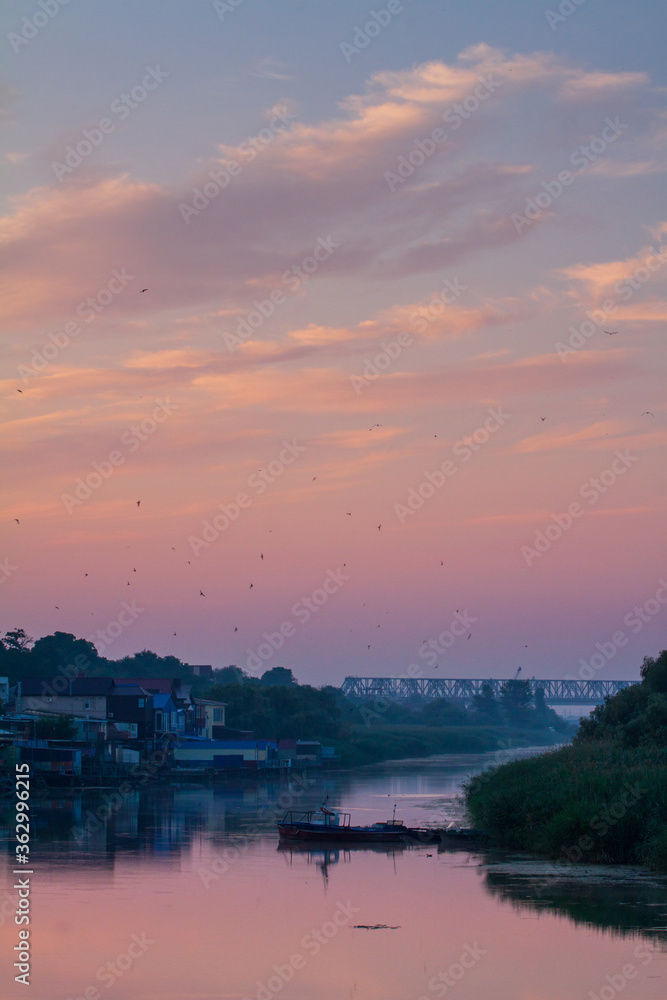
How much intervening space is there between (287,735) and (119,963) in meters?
78.9

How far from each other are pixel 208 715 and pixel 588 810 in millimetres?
63192

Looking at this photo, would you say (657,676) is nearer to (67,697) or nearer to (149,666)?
(67,697)

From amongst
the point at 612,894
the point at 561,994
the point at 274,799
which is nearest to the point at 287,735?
the point at 274,799

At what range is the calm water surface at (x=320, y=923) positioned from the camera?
69.1 feet

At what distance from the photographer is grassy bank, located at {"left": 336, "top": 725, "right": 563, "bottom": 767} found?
103 metres

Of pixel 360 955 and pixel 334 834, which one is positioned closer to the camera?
pixel 360 955

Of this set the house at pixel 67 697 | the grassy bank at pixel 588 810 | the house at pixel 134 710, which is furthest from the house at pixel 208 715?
the grassy bank at pixel 588 810

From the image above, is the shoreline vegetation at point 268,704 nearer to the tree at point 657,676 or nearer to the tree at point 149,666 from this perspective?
the tree at point 149,666

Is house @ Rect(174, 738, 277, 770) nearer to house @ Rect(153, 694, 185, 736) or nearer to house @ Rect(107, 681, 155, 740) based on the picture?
house @ Rect(153, 694, 185, 736)

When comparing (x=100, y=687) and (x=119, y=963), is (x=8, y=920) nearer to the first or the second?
(x=119, y=963)

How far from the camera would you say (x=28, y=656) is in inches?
4060

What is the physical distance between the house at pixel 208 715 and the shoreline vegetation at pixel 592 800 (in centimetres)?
4446

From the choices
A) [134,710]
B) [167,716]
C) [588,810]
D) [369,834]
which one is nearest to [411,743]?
[167,716]

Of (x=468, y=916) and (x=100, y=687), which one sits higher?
(x=100, y=687)
